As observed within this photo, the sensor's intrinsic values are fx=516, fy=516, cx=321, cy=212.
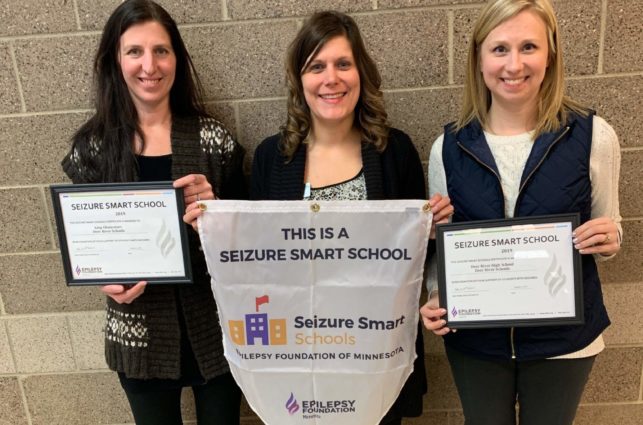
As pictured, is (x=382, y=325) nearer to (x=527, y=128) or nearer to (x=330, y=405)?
(x=330, y=405)

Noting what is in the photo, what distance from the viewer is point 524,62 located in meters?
1.24

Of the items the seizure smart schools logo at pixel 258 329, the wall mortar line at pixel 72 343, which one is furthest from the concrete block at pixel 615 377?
the wall mortar line at pixel 72 343

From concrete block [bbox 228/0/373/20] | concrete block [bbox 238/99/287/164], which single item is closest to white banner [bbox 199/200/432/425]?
concrete block [bbox 238/99/287/164]

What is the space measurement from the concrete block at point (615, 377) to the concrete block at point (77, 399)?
186 centimetres

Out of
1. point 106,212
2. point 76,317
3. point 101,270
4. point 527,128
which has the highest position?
point 527,128

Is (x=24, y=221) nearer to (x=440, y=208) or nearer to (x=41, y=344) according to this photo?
(x=41, y=344)

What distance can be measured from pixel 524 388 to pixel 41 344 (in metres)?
1.79

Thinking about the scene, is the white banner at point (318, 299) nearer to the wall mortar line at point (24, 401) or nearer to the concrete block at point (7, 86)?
the concrete block at point (7, 86)

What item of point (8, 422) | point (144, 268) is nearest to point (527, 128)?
point (144, 268)

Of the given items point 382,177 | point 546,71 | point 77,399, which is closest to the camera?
point 546,71

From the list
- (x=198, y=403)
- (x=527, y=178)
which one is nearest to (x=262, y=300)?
(x=198, y=403)

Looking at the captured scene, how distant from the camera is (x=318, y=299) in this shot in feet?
4.42

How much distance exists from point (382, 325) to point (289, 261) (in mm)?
295

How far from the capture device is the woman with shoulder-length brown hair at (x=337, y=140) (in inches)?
55.0
